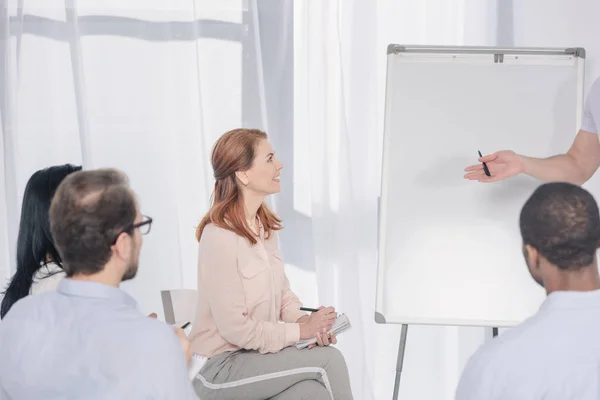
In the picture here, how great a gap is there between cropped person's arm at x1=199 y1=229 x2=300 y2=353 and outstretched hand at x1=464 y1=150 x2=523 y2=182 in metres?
0.86

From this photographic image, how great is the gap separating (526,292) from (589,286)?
137cm

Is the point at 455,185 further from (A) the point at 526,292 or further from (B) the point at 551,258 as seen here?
(B) the point at 551,258

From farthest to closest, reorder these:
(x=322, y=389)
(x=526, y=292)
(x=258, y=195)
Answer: (x=526, y=292) → (x=258, y=195) → (x=322, y=389)

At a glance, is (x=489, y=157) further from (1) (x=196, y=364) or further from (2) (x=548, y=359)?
(2) (x=548, y=359)

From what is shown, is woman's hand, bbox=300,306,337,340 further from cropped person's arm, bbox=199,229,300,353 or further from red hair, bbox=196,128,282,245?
red hair, bbox=196,128,282,245

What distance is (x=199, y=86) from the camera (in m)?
3.41

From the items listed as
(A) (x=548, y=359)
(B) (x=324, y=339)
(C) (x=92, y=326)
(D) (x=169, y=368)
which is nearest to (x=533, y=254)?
(A) (x=548, y=359)

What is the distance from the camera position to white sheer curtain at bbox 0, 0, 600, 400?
344 centimetres

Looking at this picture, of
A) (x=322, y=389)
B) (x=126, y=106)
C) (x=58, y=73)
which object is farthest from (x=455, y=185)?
(x=58, y=73)

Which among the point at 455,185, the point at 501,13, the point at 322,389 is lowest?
the point at 322,389

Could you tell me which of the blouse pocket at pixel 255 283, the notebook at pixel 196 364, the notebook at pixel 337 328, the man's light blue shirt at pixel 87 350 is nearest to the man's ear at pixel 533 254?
the man's light blue shirt at pixel 87 350

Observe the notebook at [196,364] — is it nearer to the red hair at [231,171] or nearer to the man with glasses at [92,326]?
the red hair at [231,171]

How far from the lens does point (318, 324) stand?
8.16 feet

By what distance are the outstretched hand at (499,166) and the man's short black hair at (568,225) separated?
1214mm
